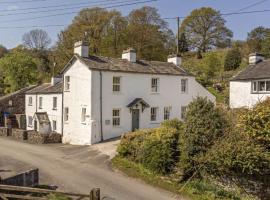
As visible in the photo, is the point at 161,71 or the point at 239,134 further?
the point at 161,71

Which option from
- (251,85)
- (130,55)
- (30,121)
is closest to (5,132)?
(30,121)

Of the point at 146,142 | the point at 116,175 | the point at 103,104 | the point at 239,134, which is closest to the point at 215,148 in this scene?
the point at 239,134

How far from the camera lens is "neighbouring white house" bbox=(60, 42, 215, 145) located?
2794cm

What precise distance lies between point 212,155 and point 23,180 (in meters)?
9.26

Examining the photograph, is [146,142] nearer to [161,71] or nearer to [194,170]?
[194,170]

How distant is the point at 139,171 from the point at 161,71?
15251 millimetres

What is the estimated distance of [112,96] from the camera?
28906 mm

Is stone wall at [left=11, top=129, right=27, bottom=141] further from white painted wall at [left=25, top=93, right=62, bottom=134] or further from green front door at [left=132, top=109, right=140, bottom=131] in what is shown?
green front door at [left=132, top=109, right=140, bottom=131]

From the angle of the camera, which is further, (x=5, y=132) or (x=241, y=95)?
(x=5, y=132)

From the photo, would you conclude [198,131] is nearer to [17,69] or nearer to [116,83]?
[116,83]

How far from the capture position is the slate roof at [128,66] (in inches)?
1124

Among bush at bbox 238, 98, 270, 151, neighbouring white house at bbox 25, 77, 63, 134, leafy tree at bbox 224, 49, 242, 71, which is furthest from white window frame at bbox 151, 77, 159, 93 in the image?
leafy tree at bbox 224, 49, 242, 71

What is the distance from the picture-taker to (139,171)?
19.3 m

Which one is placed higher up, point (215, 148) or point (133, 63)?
point (133, 63)
